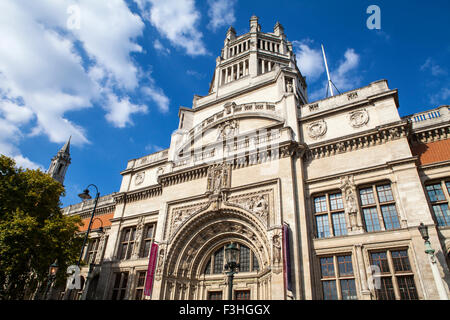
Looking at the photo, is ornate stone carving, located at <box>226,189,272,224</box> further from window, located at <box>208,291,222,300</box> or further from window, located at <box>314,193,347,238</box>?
window, located at <box>208,291,222,300</box>

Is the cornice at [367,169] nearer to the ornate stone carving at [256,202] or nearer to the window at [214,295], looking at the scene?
the ornate stone carving at [256,202]

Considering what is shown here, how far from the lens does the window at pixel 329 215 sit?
57.6 feet

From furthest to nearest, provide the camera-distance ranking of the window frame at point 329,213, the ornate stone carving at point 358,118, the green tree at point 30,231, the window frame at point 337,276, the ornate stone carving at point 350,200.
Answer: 1. the ornate stone carving at point 358,118
2. the green tree at point 30,231
3. the window frame at point 329,213
4. the ornate stone carving at point 350,200
5. the window frame at point 337,276

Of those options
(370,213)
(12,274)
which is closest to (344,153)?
(370,213)

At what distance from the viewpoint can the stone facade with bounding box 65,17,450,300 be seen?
15.7m

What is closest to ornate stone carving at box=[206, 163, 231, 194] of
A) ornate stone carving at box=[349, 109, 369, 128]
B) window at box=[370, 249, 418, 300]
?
ornate stone carving at box=[349, 109, 369, 128]

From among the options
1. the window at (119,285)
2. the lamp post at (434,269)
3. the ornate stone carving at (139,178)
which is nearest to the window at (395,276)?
the lamp post at (434,269)

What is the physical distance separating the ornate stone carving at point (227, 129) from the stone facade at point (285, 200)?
0.11m

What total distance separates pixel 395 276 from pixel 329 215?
4.67 m

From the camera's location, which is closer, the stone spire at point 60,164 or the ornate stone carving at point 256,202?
the ornate stone carving at point 256,202

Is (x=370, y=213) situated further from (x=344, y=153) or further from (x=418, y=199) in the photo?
(x=344, y=153)

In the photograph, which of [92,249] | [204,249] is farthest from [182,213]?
[92,249]

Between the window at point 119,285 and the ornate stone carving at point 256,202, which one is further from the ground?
the ornate stone carving at point 256,202

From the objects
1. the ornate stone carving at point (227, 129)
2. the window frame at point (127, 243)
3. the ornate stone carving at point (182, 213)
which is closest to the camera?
the ornate stone carving at point (182, 213)
